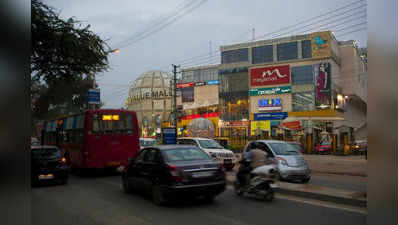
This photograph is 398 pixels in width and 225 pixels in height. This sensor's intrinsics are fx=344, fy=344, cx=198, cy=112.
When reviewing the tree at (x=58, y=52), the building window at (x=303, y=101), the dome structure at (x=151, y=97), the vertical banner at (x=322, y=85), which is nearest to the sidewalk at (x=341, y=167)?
the tree at (x=58, y=52)

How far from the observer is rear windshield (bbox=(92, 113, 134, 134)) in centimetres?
1545

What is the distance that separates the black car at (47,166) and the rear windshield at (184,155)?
19.2 feet

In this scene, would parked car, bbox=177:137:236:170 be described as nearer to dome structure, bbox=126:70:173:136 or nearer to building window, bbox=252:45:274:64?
building window, bbox=252:45:274:64

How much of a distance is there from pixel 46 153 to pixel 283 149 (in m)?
8.95

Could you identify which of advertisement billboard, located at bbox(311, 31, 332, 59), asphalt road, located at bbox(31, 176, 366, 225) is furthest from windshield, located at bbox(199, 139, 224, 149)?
advertisement billboard, located at bbox(311, 31, 332, 59)

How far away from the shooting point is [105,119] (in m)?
15.7

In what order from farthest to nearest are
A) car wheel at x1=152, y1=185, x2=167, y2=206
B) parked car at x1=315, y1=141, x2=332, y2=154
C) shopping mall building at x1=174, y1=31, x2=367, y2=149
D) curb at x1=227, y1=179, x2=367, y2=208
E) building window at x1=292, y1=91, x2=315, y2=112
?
building window at x1=292, y1=91, x2=315, y2=112
shopping mall building at x1=174, y1=31, x2=367, y2=149
parked car at x1=315, y1=141, x2=332, y2=154
car wheel at x1=152, y1=185, x2=167, y2=206
curb at x1=227, y1=179, x2=367, y2=208

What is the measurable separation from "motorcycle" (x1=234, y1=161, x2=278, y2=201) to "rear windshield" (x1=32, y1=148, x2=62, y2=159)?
7.58 metres

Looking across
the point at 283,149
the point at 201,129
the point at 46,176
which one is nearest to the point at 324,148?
the point at 201,129

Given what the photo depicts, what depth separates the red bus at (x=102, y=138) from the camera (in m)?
15.2

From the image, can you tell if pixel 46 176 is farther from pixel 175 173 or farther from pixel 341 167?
pixel 341 167

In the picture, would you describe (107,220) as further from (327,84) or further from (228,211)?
(327,84)

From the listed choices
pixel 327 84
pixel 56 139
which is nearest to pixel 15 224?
pixel 56 139

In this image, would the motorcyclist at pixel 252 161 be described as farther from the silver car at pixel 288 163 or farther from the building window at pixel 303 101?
the building window at pixel 303 101
